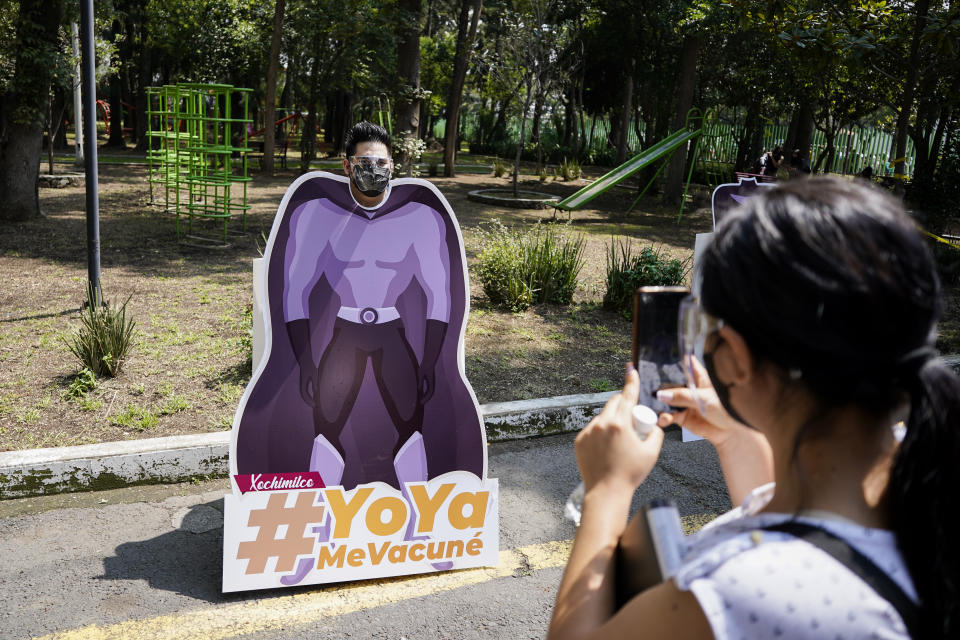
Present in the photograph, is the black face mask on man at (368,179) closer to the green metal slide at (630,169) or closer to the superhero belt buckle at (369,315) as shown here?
the superhero belt buckle at (369,315)

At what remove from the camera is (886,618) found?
36.1 inches

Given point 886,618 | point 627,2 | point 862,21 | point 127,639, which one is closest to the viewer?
point 886,618

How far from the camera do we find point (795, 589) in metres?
0.92

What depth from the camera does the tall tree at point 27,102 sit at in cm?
1081

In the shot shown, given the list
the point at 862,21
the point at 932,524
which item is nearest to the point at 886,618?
the point at 932,524

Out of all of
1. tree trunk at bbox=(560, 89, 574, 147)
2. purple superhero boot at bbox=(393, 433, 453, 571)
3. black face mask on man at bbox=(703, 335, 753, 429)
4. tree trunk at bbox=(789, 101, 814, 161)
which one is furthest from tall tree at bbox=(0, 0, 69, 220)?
tree trunk at bbox=(560, 89, 574, 147)

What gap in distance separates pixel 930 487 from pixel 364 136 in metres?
3.46

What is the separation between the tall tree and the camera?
1081 centimetres

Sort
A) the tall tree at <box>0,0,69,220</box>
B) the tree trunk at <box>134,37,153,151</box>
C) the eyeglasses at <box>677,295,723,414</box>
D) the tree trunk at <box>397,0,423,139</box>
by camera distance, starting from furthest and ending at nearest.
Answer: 1. the tree trunk at <box>134,37,153,151</box>
2. the tree trunk at <box>397,0,423,139</box>
3. the tall tree at <box>0,0,69,220</box>
4. the eyeglasses at <box>677,295,723,414</box>

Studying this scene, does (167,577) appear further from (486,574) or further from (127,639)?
(486,574)

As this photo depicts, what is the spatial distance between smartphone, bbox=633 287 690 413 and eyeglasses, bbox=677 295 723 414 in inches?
2.2

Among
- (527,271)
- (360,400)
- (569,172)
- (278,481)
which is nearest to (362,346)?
(360,400)

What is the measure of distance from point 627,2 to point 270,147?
996 cm

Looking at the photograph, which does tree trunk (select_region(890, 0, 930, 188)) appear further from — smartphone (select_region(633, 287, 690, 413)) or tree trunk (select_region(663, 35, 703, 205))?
smartphone (select_region(633, 287, 690, 413))
